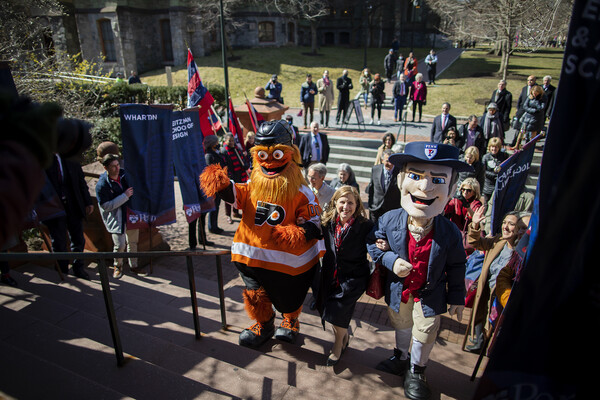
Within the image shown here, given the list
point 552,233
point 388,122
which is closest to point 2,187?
point 552,233

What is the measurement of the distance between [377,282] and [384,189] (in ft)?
9.18

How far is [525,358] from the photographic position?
4.20ft

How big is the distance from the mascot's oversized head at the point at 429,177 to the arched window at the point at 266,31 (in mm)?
31783

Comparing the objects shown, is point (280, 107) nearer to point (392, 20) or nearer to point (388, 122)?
point (388, 122)

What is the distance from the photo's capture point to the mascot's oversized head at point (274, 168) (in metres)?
3.71

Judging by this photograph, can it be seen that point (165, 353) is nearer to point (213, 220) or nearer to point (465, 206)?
point (465, 206)

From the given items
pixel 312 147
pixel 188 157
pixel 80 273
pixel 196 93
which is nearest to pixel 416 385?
pixel 80 273

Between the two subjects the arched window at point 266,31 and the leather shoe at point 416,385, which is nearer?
the leather shoe at point 416,385

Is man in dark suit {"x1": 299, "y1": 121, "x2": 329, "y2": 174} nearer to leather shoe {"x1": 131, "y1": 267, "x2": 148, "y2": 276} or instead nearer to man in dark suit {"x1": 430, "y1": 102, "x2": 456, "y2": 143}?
man in dark suit {"x1": 430, "y1": 102, "x2": 456, "y2": 143}

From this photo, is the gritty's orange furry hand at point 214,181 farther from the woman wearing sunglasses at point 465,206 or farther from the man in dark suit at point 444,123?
the man in dark suit at point 444,123

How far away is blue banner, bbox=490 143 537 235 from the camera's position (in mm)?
3881

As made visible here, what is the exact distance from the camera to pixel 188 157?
586cm

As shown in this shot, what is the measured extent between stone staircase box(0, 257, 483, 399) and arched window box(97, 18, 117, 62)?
26.3m

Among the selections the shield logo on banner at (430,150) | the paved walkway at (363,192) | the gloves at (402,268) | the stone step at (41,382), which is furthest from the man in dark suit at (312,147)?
the stone step at (41,382)
